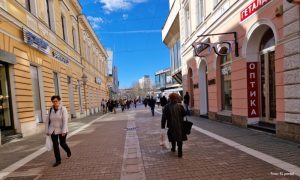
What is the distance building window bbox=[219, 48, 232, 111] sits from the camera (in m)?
12.4

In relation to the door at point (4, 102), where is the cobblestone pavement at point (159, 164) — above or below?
below

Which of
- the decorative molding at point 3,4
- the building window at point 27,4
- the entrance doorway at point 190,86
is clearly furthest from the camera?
the entrance doorway at point 190,86

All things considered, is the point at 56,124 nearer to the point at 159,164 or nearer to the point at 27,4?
the point at 159,164

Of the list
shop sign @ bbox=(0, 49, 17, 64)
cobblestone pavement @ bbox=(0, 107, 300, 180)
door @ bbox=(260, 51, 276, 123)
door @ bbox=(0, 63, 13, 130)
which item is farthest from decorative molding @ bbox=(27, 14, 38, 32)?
door @ bbox=(260, 51, 276, 123)

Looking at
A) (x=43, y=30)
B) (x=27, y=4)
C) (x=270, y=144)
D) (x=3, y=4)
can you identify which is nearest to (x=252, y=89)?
(x=270, y=144)

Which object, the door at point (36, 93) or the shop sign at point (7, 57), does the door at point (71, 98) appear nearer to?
the door at point (36, 93)

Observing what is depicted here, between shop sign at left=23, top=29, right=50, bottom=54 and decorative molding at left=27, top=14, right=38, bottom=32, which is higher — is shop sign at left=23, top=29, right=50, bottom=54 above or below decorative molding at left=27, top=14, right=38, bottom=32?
below

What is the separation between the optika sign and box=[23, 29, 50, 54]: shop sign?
9367mm

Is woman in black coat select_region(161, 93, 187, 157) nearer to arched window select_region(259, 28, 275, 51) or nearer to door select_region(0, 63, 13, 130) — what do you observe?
arched window select_region(259, 28, 275, 51)

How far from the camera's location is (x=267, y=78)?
9438mm

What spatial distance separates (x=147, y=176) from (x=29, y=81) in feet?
31.1

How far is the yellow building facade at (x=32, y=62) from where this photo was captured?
34.8 feet

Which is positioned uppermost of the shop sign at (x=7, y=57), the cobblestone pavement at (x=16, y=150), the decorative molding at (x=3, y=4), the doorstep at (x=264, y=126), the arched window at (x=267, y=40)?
the decorative molding at (x=3, y=4)

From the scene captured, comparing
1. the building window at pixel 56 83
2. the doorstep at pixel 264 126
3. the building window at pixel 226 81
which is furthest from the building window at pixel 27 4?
the doorstep at pixel 264 126
